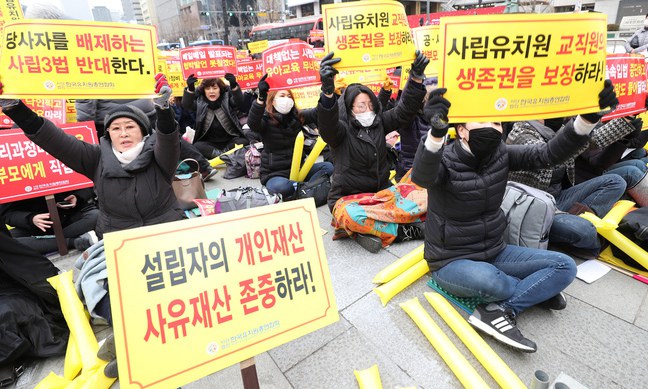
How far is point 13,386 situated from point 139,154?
1.68 metres

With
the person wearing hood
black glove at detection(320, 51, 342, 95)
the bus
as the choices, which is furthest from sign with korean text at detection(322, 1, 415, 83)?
the bus

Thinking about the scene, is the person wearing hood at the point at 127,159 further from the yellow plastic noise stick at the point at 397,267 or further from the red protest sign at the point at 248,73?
the red protest sign at the point at 248,73

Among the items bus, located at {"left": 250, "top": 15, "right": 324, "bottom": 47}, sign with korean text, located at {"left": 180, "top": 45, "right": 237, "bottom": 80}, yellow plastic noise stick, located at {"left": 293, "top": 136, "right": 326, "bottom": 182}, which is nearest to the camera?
yellow plastic noise stick, located at {"left": 293, "top": 136, "right": 326, "bottom": 182}

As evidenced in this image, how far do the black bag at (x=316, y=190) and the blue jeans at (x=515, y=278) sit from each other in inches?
92.3

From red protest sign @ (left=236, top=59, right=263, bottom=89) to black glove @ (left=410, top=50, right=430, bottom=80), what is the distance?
15.9 feet

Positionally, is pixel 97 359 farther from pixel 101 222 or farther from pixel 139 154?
pixel 139 154

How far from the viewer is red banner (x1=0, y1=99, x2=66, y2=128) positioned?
393 cm

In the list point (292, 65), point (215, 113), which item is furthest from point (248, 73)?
point (292, 65)

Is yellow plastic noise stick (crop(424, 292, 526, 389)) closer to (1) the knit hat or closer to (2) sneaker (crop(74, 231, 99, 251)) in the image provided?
(1) the knit hat

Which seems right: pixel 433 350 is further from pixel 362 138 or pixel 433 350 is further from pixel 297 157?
pixel 297 157

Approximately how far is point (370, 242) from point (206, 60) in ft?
13.0

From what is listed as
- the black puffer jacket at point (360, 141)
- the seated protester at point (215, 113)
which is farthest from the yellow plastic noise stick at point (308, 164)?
the seated protester at point (215, 113)

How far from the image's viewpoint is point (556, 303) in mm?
2502

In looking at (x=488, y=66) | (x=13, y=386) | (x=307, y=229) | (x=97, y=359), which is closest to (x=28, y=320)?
(x=13, y=386)
